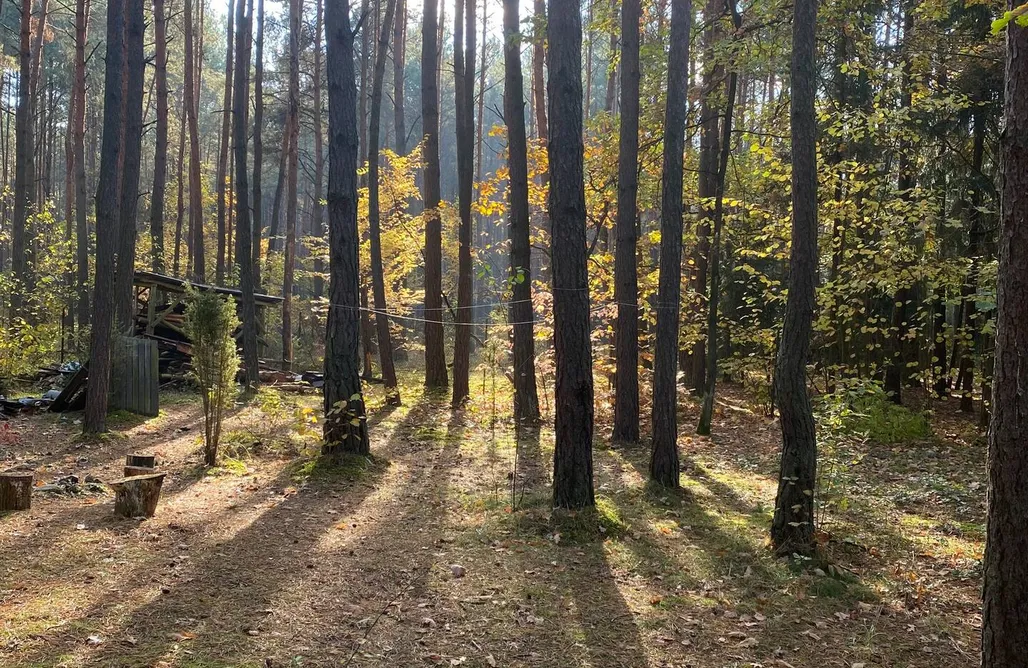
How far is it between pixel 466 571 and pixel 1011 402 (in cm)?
359

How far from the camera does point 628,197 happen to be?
948 cm

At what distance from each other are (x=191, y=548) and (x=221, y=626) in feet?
5.10

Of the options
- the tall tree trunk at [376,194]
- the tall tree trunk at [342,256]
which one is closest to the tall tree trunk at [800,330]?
the tall tree trunk at [342,256]

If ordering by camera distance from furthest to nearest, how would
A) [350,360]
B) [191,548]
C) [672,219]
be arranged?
1. [350,360]
2. [672,219]
3. [191,548]

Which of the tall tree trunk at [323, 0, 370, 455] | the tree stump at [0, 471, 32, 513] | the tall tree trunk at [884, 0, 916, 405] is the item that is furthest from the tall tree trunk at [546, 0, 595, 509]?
the tall tree trunk at [884, 0, 916, 405]

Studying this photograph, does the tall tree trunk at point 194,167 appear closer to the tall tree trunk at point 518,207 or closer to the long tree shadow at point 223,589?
the tall tree trunk at point 518,207

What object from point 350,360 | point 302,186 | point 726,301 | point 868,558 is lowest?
point 868,558

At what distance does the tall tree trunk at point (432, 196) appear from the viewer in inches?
552

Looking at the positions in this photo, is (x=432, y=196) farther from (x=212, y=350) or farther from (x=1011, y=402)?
(x=1011, y=402)

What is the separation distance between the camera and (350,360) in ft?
26.5

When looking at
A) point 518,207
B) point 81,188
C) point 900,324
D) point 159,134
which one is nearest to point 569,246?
point 518,207

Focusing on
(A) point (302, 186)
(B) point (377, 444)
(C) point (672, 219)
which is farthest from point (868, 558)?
(A) point (302, 186)

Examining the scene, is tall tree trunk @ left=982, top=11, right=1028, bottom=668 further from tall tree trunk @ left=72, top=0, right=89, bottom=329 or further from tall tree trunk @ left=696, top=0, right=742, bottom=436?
tall tree trunk @ left=72, top=0, right=89, bottom=329

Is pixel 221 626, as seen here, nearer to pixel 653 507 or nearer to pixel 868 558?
pixel 653 507
